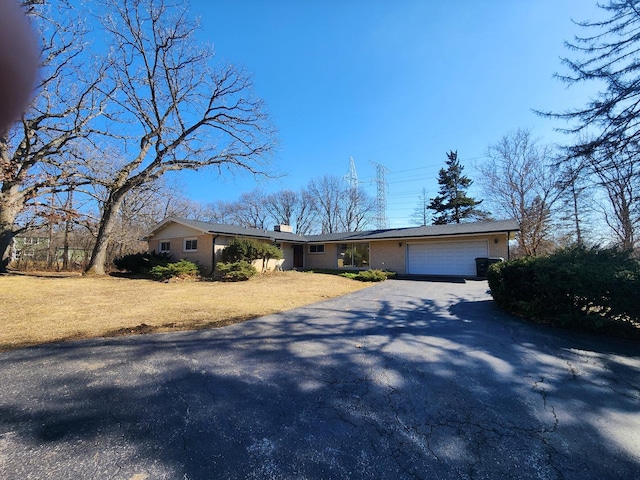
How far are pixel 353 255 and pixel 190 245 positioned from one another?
1049cm

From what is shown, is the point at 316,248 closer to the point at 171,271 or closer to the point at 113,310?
the point at 171,271

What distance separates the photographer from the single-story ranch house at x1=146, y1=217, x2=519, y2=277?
50.0 feet

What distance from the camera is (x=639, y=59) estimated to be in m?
5.83

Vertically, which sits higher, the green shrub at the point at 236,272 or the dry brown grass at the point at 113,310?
the green shrub at the point at 236,272

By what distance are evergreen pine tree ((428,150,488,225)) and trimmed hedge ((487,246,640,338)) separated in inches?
1060

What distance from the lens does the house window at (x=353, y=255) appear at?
62.6ft

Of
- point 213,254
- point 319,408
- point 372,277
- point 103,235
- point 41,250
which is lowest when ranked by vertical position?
point 319,408

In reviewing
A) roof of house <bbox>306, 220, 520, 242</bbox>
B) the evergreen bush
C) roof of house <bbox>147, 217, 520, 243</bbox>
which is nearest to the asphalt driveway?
the evergreen bush

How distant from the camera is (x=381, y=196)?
36719 millimetres

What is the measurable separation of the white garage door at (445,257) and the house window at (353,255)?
9.78 feet

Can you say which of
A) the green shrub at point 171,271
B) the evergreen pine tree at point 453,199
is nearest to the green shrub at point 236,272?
the green shrub at point 171,271

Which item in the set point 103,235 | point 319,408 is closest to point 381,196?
point 103,235

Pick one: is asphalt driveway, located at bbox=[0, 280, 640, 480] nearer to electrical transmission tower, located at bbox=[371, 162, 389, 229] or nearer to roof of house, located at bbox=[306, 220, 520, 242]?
roof of house, located at bbox=[306, 220, 520, 242]

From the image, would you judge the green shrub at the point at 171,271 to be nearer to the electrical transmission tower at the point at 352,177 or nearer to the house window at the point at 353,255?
the house window at the point at 353,255
